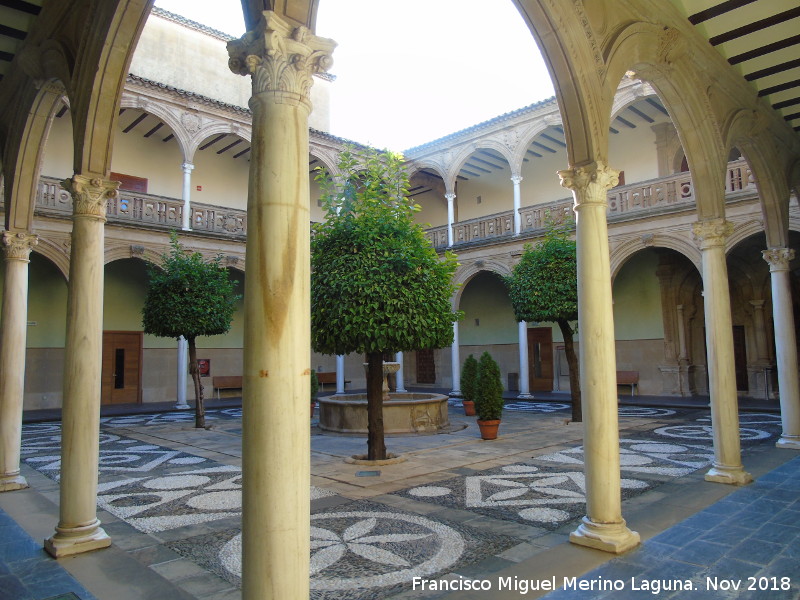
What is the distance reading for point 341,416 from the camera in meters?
10.8

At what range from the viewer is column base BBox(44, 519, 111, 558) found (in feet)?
13.2

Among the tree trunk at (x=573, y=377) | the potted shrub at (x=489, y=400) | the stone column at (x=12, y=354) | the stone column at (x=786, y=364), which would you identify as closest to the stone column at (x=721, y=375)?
the stone column at (x=786, y=364)

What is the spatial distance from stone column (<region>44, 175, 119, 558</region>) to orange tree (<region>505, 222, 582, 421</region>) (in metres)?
8.30

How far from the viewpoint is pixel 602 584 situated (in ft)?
11.2

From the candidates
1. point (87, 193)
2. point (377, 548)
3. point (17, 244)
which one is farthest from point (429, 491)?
point (17, 244)

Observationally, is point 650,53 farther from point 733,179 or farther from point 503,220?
point 503,220

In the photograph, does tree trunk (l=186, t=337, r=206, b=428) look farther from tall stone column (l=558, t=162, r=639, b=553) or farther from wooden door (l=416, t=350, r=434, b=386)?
wooden door (l=416, t=350, r=434, b=386)

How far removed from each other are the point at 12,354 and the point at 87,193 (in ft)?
8.64

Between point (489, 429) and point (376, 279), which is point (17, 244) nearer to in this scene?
point (376, 279)

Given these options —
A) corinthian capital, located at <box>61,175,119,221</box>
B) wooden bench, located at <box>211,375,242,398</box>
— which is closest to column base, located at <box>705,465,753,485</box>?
corinthian capital, located at <box>61,175,119,221</box>

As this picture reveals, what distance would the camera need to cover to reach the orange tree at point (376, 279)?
7.08 metres

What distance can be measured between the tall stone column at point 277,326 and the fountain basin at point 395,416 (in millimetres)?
7952

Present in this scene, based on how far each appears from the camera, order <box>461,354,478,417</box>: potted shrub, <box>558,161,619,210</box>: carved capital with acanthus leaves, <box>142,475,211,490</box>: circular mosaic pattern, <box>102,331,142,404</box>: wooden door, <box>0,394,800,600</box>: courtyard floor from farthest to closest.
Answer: <box>102,331,142,404</box>: wooden door
<box>461,354,478,417</box>: potted shrub
<box>142,475,211,490</box>: circular mosaic pattern
<box>558,161,619,210</box>: carved capital with acanthus leaves
<box>0,394,800,600</box>: courtyard floor

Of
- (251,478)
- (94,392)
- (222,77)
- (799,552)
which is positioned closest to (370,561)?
(251,478)
